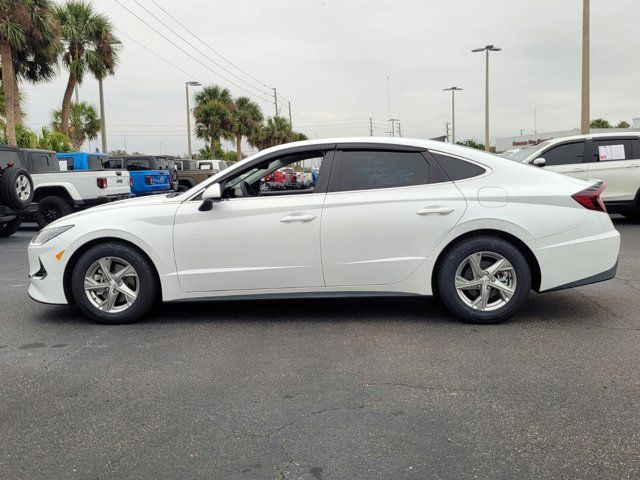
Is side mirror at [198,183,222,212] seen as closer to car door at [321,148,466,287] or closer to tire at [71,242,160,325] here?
tire at [71,242,160,325]

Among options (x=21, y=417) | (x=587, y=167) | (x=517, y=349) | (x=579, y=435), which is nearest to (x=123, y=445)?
(x=21, y=417)

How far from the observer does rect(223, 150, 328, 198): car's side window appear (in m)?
5.41

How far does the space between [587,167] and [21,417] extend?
11531 mm

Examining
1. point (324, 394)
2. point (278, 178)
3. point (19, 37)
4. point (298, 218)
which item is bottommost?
point (324, 394)

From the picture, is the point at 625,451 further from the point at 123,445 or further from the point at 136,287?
the point at 136,287

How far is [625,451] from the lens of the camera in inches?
116

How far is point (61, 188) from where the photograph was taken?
13516mm

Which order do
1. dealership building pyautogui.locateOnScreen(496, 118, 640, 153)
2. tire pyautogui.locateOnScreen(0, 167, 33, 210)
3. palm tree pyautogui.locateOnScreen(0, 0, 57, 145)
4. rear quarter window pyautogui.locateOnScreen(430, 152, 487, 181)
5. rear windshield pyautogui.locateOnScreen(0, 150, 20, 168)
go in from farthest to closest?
1. dealership building pyautogui.locateOnScreen(496, 118, 640, 153)
2. palm tree pyautogui.locateOnScreen(0, 0, 57, 145)
3. rear windshield pyautogui.locateOnScreen(0, 150, 20, 168)
4. tire pyautogui.locateOnScreen(0, 167, 33, 210)
5. rear quarter window pyautogui.locateOnScreen(430, 152, 487, 181)

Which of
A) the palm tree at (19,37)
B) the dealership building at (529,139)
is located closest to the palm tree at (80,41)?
the palm tree at (19,37)

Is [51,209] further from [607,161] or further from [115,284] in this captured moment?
[607,161]

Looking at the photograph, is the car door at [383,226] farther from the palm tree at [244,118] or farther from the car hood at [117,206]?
the palm tree at [244,118]

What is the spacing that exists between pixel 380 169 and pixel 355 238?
661mm

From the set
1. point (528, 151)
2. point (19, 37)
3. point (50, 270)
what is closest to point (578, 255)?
point (50, 270)

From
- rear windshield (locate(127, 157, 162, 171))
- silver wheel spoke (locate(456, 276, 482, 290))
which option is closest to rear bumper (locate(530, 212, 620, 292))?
silver wheel spoke (locate(456, 276, 482, 290))
